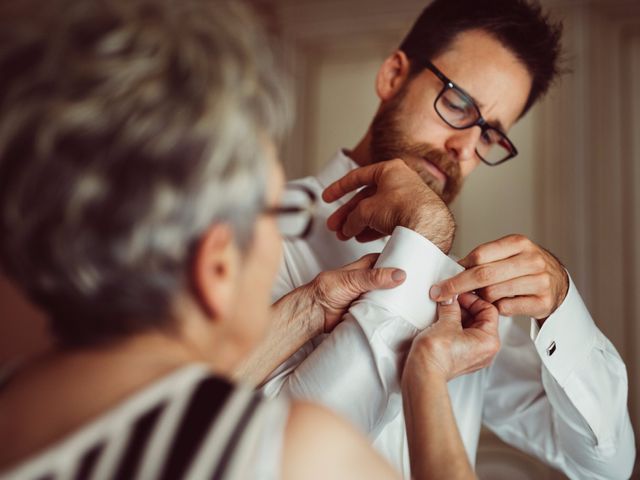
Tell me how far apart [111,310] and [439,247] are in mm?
709

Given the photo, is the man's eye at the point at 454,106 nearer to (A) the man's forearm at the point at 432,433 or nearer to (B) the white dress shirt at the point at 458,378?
(B) the white dress shirt at the point at 458,378

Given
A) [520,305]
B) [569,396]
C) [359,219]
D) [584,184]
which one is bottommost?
[584,184]

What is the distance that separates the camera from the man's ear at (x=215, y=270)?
549mm

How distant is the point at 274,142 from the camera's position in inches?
23.7

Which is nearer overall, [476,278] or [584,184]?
[476,278]

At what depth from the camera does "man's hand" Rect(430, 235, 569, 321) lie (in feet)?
3.57

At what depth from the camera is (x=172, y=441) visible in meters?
0.49

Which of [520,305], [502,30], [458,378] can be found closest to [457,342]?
[520,305]

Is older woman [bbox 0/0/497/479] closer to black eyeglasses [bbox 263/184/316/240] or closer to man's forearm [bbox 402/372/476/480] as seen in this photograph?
man's forearm [bbox 402/372/476/480]

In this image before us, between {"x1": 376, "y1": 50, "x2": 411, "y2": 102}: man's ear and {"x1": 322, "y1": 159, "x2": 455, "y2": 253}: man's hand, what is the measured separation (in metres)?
0.61

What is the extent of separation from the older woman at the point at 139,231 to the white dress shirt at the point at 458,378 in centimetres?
47

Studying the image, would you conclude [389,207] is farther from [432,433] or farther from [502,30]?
[502,30]

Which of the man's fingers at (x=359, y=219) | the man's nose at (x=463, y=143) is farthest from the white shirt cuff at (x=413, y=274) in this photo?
the man's nose at (x=463, y=143)

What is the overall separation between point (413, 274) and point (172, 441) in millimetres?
667
